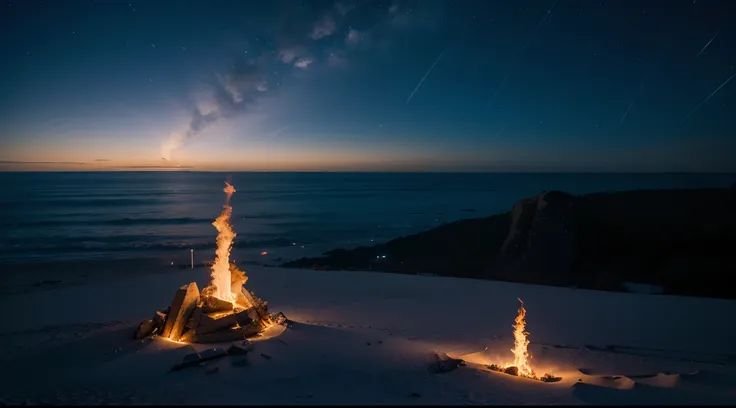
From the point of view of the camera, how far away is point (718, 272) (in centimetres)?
1711

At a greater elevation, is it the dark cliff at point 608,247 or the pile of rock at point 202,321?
the dark cliff at point 608,247

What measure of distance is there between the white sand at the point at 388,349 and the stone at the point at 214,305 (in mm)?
1177

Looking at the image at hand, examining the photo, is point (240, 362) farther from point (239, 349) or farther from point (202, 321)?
point (202, 321)

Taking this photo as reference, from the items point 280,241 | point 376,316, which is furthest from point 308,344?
point 280,241

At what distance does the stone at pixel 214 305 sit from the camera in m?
9.75

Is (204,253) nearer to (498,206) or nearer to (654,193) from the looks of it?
(654,193)

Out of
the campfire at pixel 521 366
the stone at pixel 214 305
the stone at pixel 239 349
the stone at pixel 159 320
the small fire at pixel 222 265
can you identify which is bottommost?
the campfire at pixel 521 366

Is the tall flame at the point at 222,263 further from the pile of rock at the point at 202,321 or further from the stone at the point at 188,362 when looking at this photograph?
the stone at the point at 188,362

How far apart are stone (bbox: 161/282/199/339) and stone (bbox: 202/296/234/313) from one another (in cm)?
27

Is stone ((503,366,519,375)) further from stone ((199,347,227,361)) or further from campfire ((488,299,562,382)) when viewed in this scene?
stone ((199,347,227,361))

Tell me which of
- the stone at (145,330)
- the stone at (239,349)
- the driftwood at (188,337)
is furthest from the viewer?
the stone at (145,330)

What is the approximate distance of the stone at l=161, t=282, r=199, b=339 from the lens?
30.2 ft

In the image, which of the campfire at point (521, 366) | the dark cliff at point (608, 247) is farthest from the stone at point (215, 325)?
the dark cliff at point (608, 247)

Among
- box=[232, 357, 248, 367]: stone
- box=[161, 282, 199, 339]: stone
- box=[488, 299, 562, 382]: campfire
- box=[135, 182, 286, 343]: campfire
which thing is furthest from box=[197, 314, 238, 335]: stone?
box=[488, 299, 562, 382]: campfire
